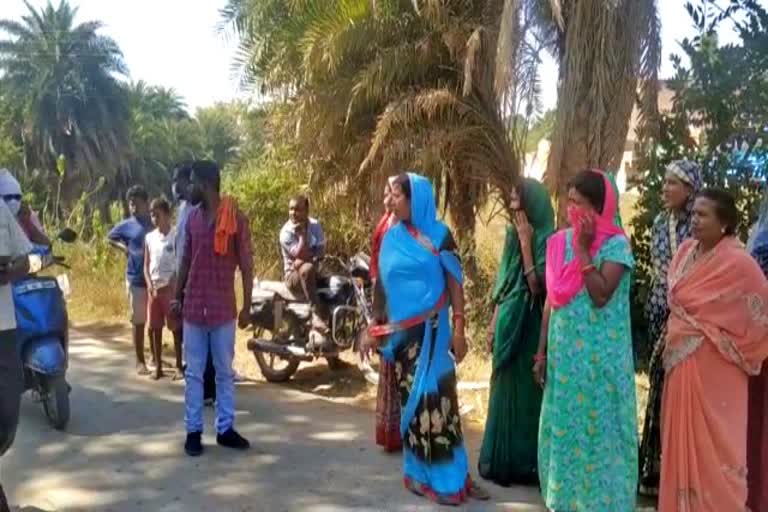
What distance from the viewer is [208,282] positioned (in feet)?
17.5

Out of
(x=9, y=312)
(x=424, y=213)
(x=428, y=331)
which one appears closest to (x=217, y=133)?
(x=424, y=213)

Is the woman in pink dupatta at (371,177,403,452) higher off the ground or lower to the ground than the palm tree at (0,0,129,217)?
lower

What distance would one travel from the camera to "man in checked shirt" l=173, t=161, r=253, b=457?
532 centimetres

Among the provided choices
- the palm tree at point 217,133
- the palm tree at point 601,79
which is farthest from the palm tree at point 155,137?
the palm tree at point 601,79

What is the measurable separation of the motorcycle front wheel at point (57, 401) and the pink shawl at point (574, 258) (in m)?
3.57

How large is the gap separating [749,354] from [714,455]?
50 cm

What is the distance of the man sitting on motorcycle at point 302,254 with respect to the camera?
7.57 meters

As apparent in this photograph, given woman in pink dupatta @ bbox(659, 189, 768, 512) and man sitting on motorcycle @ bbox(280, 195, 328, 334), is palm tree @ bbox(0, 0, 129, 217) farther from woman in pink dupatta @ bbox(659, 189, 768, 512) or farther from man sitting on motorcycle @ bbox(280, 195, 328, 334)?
woman in pink dupatta @ bbox(659, 189, 768, 512)

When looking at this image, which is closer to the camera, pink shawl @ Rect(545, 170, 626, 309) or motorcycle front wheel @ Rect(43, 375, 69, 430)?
pink shawl @ Rect(545, 170, 626, 309)

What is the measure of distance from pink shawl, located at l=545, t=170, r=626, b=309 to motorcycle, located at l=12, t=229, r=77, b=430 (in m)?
3.43

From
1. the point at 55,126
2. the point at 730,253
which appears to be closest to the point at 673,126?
the point at 730,253

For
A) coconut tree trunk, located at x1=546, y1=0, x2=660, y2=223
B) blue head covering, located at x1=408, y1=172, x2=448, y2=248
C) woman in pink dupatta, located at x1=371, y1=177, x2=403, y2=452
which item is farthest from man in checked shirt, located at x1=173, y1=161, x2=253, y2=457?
coconut tree trunk, located at x1=546, y1=0, x2=660, y2=223

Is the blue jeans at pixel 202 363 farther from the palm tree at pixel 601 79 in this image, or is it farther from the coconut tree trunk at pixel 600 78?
the palm tree at pixel 601 79

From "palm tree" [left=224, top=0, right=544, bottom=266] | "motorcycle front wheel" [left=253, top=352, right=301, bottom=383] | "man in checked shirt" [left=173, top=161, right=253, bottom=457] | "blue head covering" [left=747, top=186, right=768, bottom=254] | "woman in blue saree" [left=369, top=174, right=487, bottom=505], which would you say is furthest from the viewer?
"palm tree" [left=224, top=0, right=544, bottom=266]
